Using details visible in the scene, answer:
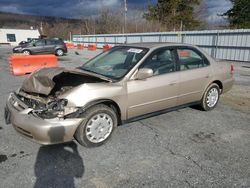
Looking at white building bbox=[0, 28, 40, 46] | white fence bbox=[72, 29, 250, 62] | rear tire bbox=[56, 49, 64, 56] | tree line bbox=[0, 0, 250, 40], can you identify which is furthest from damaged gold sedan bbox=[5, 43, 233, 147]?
white building bbox=[0, 28, 40, 46]

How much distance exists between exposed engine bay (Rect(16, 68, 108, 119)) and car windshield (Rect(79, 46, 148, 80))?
1.25 feet

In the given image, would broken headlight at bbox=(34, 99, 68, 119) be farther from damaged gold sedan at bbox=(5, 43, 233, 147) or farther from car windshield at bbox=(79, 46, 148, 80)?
car windshield at bbox=(79, 46, 148, 80)

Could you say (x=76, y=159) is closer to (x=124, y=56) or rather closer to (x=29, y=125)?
(x=29, y=125)

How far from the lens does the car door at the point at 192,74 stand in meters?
4.18

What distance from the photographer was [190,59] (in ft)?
14.6

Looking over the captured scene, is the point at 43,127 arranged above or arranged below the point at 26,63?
below

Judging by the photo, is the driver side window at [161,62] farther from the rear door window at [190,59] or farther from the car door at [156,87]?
the rear door window at [190,59]

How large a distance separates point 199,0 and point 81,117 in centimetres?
4047

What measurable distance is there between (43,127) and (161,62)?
234cm

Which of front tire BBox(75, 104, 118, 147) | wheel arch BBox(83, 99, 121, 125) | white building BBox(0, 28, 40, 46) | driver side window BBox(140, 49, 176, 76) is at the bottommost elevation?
front tire BBox(75, 104, 118, 147)

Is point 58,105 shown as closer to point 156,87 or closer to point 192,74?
point 156,87

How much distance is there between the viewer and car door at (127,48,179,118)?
3.55 m

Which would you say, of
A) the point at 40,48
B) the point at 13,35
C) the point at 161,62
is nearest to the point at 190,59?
the point at 161,62

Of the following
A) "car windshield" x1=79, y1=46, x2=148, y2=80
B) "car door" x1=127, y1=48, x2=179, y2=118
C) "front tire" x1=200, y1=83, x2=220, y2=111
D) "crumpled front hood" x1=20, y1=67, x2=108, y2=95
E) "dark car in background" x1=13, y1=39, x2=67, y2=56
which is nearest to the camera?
"crumpled front hood" x1=20, y1=67, x2=108, y2=95
